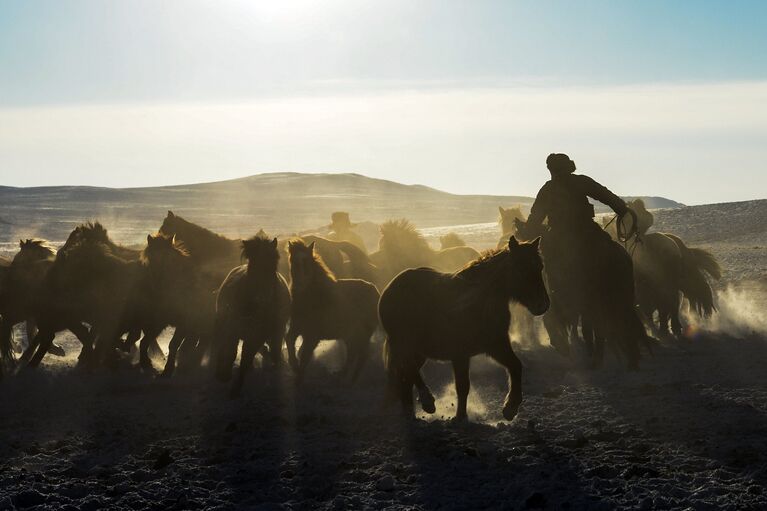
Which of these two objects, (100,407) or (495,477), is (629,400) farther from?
(100,407)

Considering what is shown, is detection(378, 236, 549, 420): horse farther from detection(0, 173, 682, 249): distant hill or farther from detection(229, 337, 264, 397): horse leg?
detection(0, 173, 682, 249): distant hill

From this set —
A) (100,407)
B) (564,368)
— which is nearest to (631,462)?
(564,368)

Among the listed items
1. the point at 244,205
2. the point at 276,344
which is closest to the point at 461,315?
the point at 276,344

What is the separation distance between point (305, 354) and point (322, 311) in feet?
1.92

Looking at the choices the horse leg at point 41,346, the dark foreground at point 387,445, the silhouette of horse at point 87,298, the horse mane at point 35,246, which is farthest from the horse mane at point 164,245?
the horse mane at point 35,246

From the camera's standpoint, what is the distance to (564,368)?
37.3 ft

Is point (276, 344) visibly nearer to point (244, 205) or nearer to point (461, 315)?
point (461, 315)

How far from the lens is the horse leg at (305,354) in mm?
10797

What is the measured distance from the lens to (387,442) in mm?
7777

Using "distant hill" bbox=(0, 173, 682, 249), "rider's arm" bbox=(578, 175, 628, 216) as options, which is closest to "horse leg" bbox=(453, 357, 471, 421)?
"rider's arm" bbox=(578, 175, 628, 216)

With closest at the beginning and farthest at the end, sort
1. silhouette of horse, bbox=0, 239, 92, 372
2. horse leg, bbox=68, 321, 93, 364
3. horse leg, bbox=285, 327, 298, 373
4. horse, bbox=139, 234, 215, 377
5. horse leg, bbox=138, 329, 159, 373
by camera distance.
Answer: horse leg, bbox=285, 327, 298, 373 < horse, bbox=139, 234, 215, 377 < horse leg, bbox=138, 329, 159, 373 < horse leg, bbox=68, 321, 93, 364 < silhouette of horse, bbox=0, 239, 92, 372

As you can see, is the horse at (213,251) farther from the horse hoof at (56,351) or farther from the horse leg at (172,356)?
the horse hoof at (56,351)

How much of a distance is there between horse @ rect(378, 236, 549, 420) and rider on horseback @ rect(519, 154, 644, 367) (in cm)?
276

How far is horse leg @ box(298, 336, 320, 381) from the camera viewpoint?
10797 millimetres
